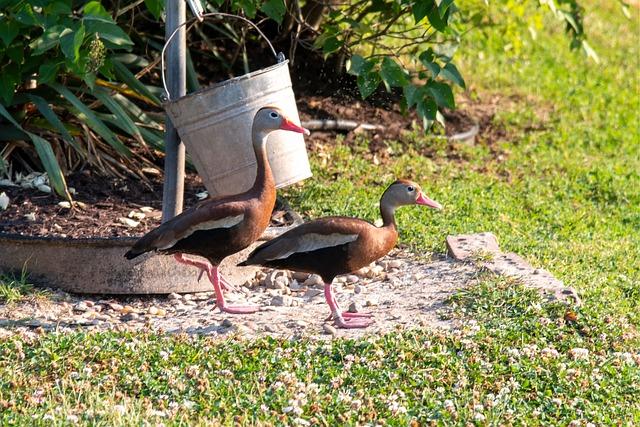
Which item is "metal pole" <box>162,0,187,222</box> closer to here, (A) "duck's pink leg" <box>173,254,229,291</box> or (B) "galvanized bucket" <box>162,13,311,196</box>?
(B) "galvanized bucket" <box>162,13,311,196</box>

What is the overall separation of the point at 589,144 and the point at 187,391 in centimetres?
609

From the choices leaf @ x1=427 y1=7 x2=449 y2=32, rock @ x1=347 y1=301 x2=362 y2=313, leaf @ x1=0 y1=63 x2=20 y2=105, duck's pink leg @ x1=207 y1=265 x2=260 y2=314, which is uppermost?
leaf @ x1=0 y1=63 x2=20 y2=105

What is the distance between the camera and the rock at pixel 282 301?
6324 millimetres

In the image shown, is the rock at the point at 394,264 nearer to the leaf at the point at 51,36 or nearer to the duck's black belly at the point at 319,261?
the duck's black belly at the point at 319,261

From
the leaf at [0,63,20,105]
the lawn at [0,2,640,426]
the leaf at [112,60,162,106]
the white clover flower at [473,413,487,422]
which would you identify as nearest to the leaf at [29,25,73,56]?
the leaf at [0,63,20,105]

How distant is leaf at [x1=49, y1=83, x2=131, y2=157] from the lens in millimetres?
7443

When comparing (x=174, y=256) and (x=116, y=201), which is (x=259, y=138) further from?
(x=116, y=201)

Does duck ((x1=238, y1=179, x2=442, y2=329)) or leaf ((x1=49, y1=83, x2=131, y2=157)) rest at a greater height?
leaf ((x1=49, y1=83, x2=131, y2=157))

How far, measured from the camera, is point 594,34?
1398 centimetres

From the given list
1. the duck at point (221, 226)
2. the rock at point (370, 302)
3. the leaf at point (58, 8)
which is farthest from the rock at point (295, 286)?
the leaf at point (58, 8)

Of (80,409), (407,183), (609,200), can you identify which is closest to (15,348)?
(80,409)

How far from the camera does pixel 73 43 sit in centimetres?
574

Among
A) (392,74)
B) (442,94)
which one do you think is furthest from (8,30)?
(442,94)

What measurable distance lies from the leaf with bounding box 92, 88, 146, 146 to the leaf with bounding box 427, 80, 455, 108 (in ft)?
6.52
